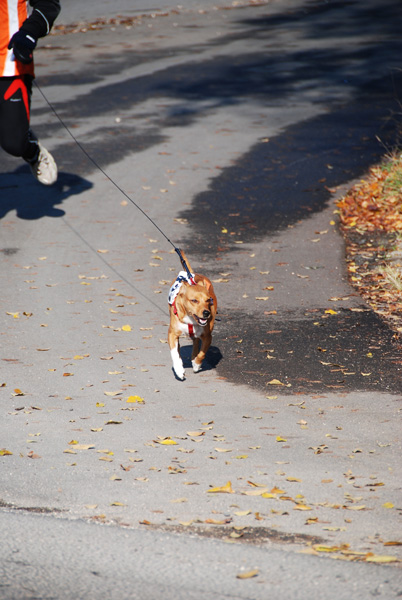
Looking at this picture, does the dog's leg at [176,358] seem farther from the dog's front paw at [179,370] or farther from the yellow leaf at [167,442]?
the yellow leaf at [167,442]

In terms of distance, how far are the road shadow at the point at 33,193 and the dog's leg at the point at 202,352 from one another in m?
5.32

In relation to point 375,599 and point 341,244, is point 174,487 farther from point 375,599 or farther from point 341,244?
point 341,244

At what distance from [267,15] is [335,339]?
2314 cm

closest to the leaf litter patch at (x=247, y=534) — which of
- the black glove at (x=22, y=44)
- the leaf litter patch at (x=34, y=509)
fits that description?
the leaf litter patch at (x=34, y=509)

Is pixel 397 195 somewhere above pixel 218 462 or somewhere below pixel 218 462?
below

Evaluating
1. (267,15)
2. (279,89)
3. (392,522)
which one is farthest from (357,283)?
(267,15)

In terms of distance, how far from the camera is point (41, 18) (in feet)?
28.5

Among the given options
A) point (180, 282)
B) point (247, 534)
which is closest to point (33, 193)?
point (180, 282)

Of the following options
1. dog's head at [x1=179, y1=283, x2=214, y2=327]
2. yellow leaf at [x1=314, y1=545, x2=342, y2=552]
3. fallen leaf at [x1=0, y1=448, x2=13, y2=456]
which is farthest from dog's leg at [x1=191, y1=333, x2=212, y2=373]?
yellow leaf at [x1=314, y1=545, x2=342, y2=552]

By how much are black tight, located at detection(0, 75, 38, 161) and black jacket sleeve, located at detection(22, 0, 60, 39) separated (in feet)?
2.05

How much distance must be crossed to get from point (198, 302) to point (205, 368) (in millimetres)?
867

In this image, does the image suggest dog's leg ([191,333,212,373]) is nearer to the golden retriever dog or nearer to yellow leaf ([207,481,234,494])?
the golden retriever dog

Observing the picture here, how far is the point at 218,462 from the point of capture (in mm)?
4938

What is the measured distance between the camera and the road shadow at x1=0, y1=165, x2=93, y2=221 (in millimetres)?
11266
